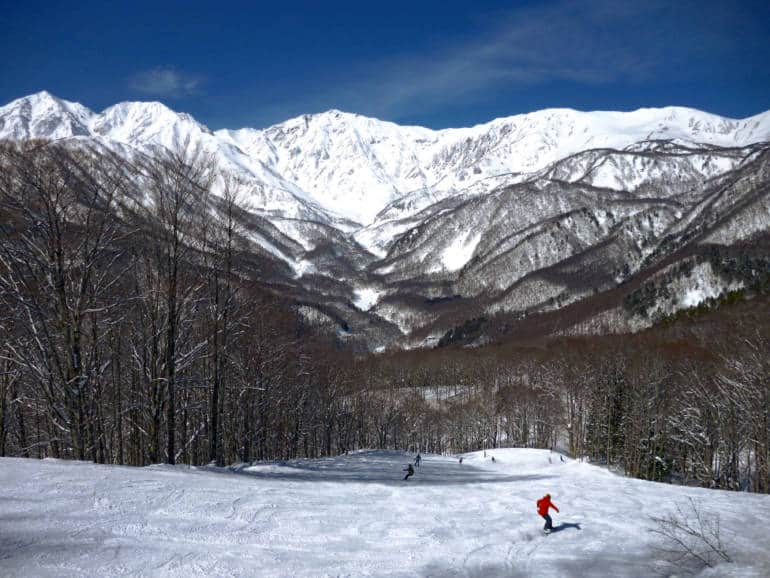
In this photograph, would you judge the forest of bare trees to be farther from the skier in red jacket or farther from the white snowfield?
the skier in red jacket

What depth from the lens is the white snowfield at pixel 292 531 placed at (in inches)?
444

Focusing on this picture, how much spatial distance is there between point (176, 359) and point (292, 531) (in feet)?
35.2

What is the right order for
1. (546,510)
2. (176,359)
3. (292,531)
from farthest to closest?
(176,359) < (546,510) < (292,531)

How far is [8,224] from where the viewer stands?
16969 millimetres

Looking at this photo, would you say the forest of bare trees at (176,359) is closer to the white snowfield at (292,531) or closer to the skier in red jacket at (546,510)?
the white snowfield at (292,531)

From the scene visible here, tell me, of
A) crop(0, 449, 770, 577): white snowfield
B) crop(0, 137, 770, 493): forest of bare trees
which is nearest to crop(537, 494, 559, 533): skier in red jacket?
crop(0, 449, 770, 577): white snowfield

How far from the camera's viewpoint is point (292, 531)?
1401 centimetres

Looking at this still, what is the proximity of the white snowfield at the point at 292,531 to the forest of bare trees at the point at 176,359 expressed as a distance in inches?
167

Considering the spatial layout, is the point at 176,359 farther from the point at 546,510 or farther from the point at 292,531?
the point at 546,510

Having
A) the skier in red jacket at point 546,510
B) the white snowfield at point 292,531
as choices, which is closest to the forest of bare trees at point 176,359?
the white snowfield at point 292,531

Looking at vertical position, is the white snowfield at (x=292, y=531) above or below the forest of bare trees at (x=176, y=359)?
below

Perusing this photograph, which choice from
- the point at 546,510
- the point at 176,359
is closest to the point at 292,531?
the point at 546,510

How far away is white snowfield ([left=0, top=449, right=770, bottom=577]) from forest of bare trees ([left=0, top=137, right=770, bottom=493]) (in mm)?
4250

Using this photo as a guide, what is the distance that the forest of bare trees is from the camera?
17359 mm
